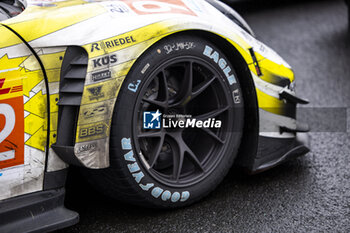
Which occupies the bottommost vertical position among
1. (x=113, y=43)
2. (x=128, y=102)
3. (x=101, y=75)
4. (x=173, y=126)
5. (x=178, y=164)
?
(x=178, y=164)

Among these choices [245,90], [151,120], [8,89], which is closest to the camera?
[8,89]

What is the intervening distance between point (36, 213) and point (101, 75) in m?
0.72

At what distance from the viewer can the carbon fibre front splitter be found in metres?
2.10

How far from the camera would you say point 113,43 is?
2.20 m

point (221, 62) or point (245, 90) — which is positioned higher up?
point (221, 62)

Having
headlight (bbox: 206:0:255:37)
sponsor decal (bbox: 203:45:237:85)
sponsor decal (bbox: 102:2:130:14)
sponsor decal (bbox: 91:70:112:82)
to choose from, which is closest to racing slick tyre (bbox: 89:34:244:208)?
sponsor decal (bbox: 203:45:237:85)

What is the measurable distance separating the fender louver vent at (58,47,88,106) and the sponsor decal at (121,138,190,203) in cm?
32

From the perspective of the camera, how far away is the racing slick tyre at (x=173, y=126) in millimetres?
2307

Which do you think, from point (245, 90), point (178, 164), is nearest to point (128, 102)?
point (178, 164)

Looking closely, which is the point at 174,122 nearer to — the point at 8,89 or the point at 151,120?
the point at 151,120

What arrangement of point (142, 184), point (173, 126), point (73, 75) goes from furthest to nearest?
point (173, 126)
point (142, 184)
point (73, 75)

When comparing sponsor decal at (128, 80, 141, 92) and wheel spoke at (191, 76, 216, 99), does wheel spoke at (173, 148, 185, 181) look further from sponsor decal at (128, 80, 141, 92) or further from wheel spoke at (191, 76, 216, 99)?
sponsor decal at (128, 80, 141, 92)

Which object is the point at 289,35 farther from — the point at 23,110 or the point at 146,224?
the point at 23,110

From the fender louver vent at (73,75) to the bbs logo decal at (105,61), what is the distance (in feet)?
0.15
